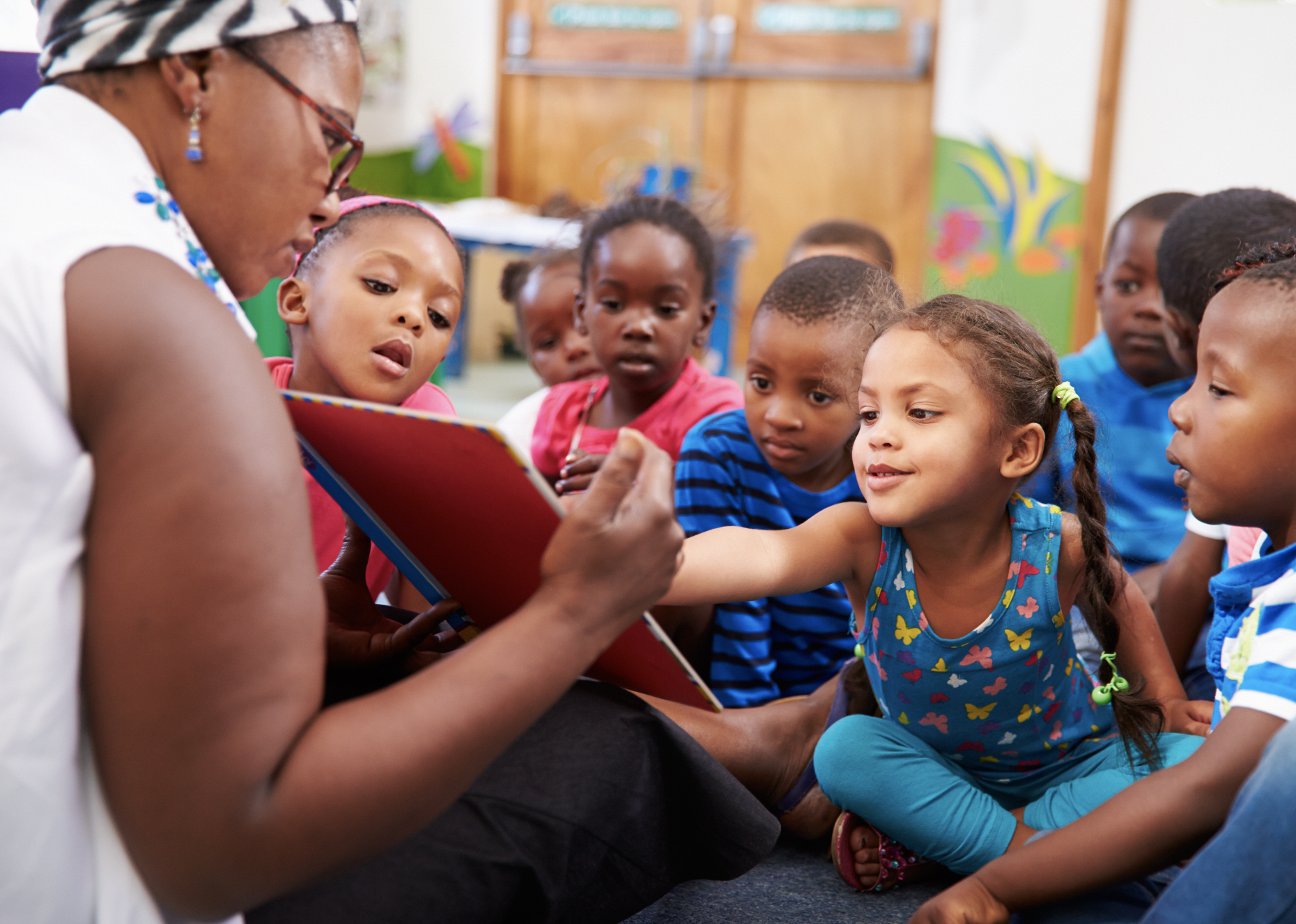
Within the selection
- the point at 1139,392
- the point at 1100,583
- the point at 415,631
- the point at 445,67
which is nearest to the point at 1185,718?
the point at 1100,583

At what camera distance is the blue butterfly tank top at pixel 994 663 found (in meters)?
1.25

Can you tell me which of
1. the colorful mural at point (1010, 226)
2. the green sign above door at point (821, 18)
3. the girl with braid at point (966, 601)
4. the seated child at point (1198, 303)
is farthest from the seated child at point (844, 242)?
the green sign above door at point (821, 18)

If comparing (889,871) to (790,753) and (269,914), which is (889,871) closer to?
(790,753)

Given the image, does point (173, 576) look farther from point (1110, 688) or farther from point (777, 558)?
point (1110, 688)

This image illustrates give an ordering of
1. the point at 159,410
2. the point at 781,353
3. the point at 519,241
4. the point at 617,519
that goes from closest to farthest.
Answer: the point at 159,410 < the point at 617,519 < the point at 781,353 < the point at 519,241

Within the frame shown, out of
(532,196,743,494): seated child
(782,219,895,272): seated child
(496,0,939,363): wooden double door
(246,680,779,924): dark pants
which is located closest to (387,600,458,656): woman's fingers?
(246,680,779,924): dark pants

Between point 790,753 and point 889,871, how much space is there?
0.20 m

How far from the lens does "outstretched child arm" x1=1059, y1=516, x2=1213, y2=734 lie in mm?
1285

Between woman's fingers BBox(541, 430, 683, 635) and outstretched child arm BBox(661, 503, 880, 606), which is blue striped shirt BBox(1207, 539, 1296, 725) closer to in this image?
outstretched child arm BBox(661, 503, 880, 606)

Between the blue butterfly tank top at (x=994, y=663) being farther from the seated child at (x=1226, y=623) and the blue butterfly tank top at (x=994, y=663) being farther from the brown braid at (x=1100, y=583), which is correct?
the seated child at (x=1226, y=623)

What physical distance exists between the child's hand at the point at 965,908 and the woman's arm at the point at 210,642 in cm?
55

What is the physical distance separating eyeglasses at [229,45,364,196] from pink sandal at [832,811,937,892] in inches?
36.7

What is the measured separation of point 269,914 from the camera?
0.74m

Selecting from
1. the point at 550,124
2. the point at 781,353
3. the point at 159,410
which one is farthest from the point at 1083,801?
the point at 550,124
